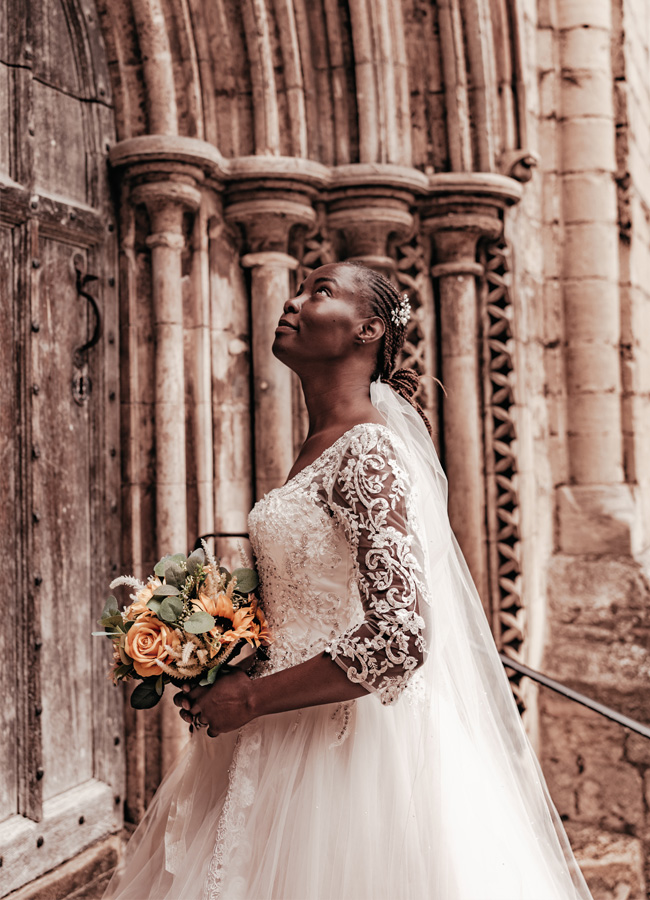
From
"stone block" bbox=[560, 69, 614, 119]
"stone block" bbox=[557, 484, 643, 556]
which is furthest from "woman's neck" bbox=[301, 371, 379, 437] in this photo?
"stone block" bbox=[560, 69, 614, 119]

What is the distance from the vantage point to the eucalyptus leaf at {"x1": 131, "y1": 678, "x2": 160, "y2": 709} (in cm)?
Answer: 185

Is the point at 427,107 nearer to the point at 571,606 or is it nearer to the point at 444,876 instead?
the point at 571,606

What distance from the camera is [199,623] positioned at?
1781mm

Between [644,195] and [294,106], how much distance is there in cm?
239

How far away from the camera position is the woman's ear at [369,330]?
2.07 m

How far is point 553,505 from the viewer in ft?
14.6

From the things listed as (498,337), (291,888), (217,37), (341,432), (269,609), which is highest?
(217,37)

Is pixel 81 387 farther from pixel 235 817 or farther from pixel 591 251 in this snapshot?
pixel 591 251

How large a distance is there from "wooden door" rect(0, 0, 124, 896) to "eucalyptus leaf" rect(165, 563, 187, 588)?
1212mm

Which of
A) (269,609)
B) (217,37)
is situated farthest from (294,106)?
Result: (269,609)

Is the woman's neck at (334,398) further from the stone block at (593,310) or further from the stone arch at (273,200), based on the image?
the stone block at (593,310)

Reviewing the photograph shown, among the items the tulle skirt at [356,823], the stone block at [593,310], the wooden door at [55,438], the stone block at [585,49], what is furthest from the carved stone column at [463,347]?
the tulle skirt at [356,823]

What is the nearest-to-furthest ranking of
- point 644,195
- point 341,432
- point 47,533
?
point 341,432 < point 47,533 < point 644,195

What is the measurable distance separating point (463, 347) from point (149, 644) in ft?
8.40
